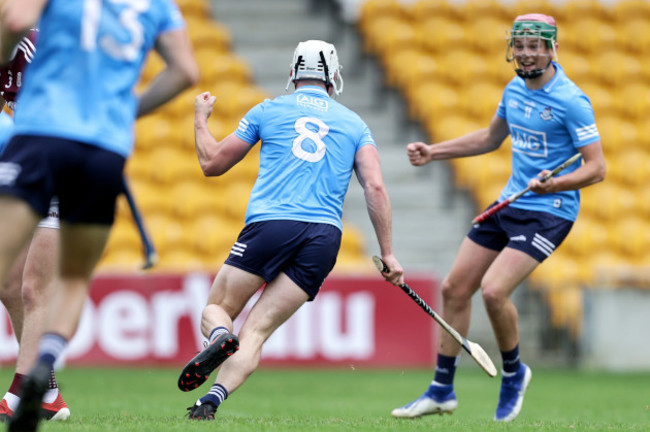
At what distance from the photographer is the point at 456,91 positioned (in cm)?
1491

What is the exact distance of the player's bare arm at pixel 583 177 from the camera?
650 cm

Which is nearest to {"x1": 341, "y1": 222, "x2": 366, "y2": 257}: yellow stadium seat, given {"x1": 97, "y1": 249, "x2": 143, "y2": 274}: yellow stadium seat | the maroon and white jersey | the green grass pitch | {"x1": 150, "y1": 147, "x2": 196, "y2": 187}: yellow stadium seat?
the green grass pitch

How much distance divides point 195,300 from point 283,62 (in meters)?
5.26

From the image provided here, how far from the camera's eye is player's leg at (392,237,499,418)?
6902mm

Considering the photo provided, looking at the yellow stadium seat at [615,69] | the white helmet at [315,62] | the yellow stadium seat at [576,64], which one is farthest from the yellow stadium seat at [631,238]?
the white helmet at [315,62]

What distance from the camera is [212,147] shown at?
5.75 metres

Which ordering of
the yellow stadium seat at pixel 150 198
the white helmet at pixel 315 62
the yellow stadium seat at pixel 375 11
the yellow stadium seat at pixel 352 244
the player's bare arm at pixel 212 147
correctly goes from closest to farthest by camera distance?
the player's bare arm at pixel 212 147 < the white helmet at pixel 315 62 < the yellow stadium seat at pixel 352 244 < the yellow stadium seat at pixel 150 198 < the yellow stadium seat at pixel 375 11

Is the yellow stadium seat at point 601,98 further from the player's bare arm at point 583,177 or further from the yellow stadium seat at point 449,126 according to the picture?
the player's bare arm at point 583,177

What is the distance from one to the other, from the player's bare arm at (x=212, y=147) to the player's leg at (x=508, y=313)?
188cm

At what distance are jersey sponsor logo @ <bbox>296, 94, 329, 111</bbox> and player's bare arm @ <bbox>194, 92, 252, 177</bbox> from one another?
370mm

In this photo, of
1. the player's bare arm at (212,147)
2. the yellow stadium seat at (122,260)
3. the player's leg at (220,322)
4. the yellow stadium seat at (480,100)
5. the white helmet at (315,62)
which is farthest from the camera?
the yellow stadium seat at (480,100)

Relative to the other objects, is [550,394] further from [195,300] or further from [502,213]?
[195,300]

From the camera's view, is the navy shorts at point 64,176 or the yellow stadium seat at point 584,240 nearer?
the navy shorts at point 64,176

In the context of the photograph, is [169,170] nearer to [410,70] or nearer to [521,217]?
[410,70]
